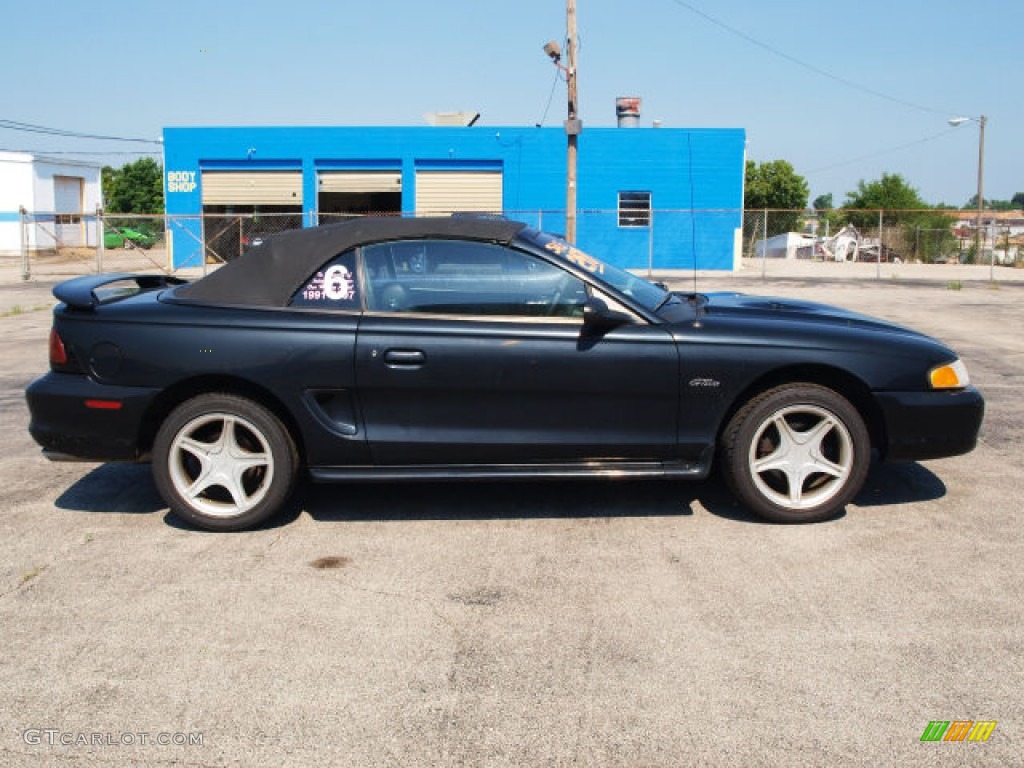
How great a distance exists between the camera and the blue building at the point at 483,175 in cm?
3378

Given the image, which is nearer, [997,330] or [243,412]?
[243,412]

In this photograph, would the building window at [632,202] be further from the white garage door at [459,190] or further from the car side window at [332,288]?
the car side window at [332,288]

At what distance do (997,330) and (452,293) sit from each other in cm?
1070

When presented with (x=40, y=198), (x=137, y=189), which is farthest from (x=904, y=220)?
(x=137, y=189)

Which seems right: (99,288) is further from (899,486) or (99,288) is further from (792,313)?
(899,486)

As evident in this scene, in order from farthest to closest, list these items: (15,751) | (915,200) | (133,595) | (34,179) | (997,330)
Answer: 1. (915,200)
2. (34,179)
3. (997,330)
4. (133,595)
5. (15,751)

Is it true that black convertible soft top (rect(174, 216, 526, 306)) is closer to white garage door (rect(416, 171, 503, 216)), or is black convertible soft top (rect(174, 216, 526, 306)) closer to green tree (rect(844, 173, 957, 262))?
green tree (rect(844, 173, 957, 262))

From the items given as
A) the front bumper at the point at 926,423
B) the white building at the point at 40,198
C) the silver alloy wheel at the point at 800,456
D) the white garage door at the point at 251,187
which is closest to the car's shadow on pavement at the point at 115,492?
the silver alloy wheel at the point at 800,456

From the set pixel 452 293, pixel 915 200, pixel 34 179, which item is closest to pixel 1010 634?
pixel 452 293

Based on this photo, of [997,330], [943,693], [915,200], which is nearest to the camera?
[943,693]

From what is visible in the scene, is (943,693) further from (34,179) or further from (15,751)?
(34,179)

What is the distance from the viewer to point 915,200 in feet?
203

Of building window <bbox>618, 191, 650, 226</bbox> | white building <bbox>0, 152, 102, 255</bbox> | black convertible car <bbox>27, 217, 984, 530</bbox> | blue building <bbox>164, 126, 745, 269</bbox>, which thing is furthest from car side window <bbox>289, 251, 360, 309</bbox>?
white building <bbox>0, 152, 102, 255</bbox>

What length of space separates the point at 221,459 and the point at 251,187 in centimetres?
3164
